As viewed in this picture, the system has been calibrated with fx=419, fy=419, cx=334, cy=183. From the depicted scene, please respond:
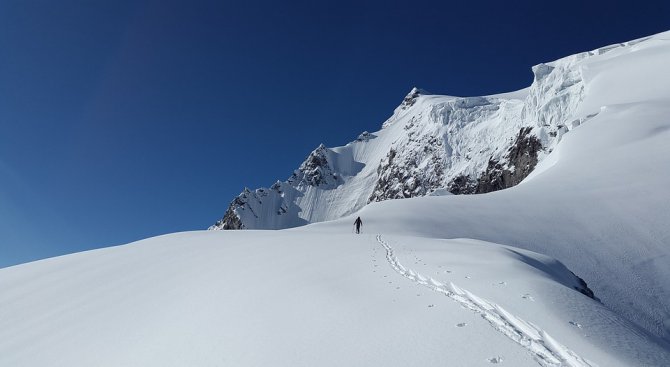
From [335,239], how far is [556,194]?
71.6ft

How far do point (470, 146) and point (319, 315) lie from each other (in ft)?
440

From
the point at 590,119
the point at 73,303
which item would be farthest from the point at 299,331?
the point at 590,119

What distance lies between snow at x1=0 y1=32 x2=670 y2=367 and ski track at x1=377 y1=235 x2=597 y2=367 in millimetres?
31

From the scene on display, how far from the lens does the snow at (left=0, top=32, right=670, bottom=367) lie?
6281 millimetres

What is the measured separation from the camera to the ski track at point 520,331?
545 centimetres

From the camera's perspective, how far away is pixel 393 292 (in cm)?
910

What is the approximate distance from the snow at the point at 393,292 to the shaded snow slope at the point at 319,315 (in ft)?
0.13

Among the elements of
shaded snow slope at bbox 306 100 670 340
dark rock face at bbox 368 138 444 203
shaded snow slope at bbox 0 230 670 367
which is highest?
dark rock face at bbox 368 138 444 203

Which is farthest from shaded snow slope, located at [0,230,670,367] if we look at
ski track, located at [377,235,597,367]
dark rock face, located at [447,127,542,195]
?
dark rock face, located at [447,127,542,195]

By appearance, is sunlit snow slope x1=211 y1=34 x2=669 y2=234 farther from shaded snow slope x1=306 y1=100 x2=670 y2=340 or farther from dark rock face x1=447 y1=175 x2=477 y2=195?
shaded snow slope x1=306 y1=100 x2=670 y2=340

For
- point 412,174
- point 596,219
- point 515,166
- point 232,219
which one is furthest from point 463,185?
point 232,219

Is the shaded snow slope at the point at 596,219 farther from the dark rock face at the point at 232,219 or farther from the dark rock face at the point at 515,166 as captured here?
the dark rock face at the point at 232,219

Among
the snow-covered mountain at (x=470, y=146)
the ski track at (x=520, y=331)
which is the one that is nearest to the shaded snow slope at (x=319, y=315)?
the ski track at (x=520, y=331)

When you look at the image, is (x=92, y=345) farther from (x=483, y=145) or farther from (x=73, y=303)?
(x=483, y=145)
